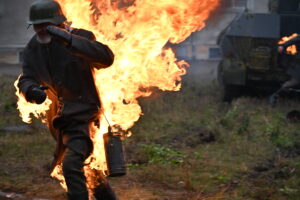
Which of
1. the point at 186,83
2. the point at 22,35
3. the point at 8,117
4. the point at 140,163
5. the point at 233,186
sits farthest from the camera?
the point at 22,35

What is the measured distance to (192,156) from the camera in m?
8.47

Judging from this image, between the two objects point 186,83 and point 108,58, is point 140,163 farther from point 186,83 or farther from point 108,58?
point 186,83

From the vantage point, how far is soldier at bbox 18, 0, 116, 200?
513cm

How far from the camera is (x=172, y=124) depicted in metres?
10.7

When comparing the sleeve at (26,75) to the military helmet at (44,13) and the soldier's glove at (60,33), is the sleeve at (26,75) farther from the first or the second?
the soldier's glove at (60,33)

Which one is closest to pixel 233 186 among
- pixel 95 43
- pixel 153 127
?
pixel 95 43

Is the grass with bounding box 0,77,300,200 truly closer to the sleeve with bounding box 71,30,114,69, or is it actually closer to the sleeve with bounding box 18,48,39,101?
the sleeve with bounding box 18,48,39,101

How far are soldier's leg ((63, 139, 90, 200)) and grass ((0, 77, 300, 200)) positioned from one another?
5.42 feet

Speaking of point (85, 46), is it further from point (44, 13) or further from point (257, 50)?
point (257, 50)

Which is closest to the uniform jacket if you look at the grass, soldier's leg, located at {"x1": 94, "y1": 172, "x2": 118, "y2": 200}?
soldier's leg, located at {"x1": 94, "y1": 172, "x2": 118, "y2": 200}

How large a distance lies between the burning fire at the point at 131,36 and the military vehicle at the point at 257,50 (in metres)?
6.66

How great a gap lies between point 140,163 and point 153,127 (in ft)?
7.60

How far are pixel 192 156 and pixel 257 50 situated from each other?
488 cm

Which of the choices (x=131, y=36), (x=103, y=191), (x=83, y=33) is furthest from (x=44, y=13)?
(x=103, y=191)
